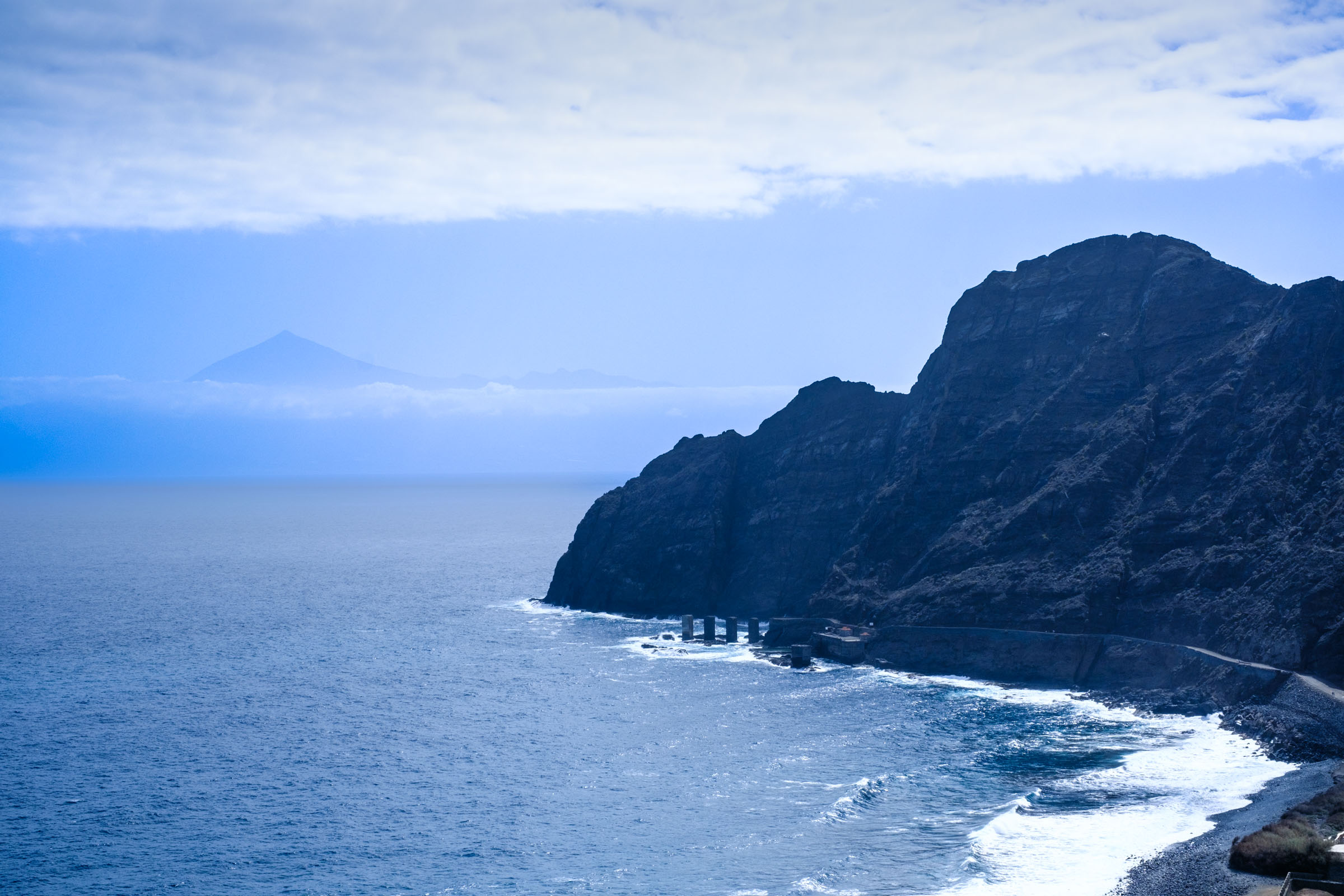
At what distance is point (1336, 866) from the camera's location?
5403 centimetres

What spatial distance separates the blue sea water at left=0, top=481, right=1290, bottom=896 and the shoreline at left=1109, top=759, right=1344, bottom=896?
127 cm

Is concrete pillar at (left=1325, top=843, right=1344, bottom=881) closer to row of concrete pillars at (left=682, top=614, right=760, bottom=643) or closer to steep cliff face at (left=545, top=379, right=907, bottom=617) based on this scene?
row of concrete pillars at (left=682, top=614, right=760, bottom=643)

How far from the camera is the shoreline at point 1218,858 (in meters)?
56.2

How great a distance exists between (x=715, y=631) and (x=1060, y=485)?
4172cm

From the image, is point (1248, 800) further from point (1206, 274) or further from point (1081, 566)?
point (1206, 274)

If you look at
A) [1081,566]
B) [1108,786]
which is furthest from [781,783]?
[1081,566]

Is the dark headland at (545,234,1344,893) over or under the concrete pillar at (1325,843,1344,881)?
over

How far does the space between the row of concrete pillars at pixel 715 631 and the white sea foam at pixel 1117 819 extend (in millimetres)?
56077

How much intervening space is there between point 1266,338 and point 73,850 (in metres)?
116

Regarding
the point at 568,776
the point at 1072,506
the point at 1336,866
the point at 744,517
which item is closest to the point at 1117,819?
the point at 1336,866

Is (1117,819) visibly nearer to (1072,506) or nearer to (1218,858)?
(1218,858)

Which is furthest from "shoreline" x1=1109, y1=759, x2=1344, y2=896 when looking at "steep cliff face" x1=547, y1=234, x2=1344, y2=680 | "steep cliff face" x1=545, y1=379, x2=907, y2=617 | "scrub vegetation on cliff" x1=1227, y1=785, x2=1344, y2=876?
"steep cliff face" x1=545, y1=379, x2=907, y2=617

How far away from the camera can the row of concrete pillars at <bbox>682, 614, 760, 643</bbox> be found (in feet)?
431

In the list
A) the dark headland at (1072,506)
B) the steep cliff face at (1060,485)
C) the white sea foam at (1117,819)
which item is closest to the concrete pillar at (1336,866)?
the white sea foam at (1117,819)
